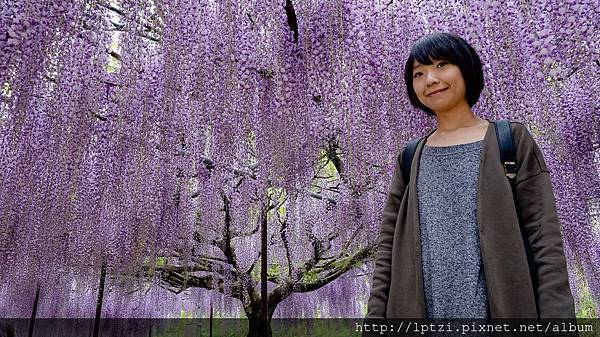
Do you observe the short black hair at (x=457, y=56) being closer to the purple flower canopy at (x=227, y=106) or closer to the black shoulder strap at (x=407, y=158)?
the black shoulder strap at (x=407, y=158)

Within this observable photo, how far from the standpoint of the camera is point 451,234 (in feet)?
4.18

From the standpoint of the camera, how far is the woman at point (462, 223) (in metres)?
1.11

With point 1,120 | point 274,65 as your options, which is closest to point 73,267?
point 1,120

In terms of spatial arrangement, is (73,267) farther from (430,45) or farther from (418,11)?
(430,45)

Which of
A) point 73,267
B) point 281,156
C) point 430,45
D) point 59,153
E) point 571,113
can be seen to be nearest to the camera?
point 430,45

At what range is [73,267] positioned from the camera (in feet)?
22.2

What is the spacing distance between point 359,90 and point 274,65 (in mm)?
632

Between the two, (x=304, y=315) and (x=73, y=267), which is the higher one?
(x=73, y=267)

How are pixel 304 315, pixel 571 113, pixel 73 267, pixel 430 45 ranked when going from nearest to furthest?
pixel 430 45 → pixel 571 113 → pixel 73 267 → pixel 304 315

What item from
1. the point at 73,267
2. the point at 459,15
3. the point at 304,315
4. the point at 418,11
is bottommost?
the point at 304,315

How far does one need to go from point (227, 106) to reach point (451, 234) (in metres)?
2.32

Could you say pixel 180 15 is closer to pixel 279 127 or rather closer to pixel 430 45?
pixel 279 127

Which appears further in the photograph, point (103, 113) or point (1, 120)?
point (103, 113)

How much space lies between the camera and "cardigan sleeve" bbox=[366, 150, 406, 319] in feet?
4.27
